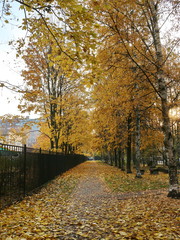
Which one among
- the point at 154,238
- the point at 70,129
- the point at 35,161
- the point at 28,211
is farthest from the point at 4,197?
the point at 70,129

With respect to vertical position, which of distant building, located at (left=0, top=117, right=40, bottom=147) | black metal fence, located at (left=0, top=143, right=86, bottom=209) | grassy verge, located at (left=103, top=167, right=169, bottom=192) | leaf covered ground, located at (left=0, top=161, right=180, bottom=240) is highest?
distant building, located at (left=0, top=117, right=40, bottom=147)

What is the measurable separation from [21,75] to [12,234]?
13.2m

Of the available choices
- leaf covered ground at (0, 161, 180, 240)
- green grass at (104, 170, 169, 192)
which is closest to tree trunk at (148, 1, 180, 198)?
leaf covered ground at (0, 161, 180, 240)

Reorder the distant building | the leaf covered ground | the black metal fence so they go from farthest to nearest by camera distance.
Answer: the distant building
the black metal fence
the leaf covered ground

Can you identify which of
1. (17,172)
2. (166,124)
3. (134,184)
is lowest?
(134,184)

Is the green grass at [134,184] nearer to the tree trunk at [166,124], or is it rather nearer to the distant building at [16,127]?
the tree trunk at [166,124]

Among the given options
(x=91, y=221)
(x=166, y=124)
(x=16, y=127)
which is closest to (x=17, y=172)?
(x=91, y=221)

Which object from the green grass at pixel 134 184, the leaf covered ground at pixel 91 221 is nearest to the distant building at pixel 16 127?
the leaf covered ground at pixel 91 221

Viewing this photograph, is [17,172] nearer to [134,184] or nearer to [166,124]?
[166,124]

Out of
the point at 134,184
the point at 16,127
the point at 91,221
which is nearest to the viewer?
the point at 91,221

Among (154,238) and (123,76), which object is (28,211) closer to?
(154,238)

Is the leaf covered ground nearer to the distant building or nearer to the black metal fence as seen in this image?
the black metal fence

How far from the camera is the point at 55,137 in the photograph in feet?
63.7

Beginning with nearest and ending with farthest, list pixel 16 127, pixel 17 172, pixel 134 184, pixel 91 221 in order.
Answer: pixel 91 221
pixel 17 172
pixel 134 184
pixel 16 127
